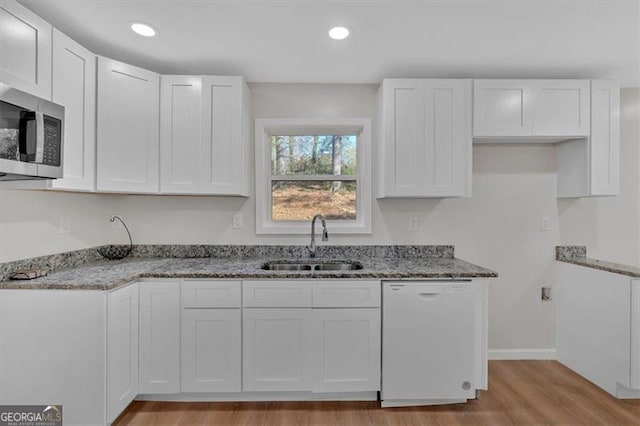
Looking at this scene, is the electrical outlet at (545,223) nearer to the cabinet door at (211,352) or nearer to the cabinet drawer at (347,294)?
the cabinet drawer at (347,294)

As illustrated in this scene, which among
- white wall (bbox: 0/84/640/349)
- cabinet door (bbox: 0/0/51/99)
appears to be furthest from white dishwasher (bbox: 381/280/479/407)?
cabinet door (bbox: 0/0/51/99)

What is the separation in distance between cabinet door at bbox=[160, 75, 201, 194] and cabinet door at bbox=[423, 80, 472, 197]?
1.75 meters

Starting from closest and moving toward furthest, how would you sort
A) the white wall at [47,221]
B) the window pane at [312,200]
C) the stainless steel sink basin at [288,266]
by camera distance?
the white wall at [47,221] → the stainless steel sink basin at [288,266] → the window pane at [312,200]

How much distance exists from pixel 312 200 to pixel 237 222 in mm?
688

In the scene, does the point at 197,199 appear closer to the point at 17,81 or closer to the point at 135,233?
the point at 135,233

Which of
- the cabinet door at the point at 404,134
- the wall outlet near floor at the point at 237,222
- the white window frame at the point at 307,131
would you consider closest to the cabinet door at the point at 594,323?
the cabinet door at the point at 404,134

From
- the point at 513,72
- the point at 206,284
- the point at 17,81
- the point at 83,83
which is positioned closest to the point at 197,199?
the point at 206,284

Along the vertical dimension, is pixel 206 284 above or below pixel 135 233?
below

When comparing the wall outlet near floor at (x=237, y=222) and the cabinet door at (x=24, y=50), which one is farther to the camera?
the wall outlet near floor at (x=237, y=222)

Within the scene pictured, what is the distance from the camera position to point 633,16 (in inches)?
73.2

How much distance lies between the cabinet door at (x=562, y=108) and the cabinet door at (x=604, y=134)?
6 cm

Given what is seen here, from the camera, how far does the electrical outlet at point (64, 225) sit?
230 cm

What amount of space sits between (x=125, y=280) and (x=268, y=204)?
1.29m

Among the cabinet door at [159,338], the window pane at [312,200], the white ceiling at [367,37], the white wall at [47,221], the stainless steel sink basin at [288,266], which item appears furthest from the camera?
the window pane at [312,200]
